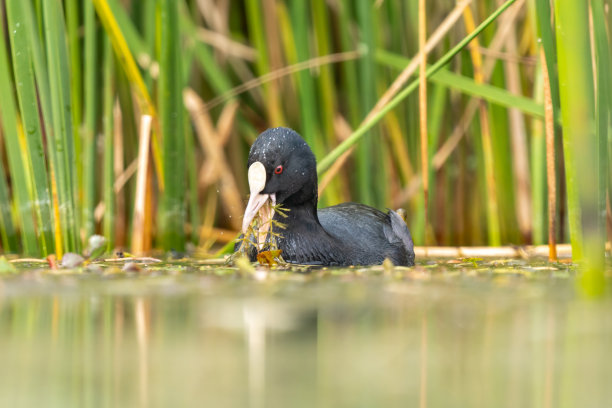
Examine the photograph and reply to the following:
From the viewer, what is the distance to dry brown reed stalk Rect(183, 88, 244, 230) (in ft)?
15.9

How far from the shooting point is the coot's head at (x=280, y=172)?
3.38m

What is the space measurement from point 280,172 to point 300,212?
208mm

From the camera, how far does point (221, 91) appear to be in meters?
4.59

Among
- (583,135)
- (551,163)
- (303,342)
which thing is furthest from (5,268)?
(551,163)

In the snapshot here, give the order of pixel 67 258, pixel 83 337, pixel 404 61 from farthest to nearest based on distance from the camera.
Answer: pixel 404 61 < pixel 67 258 < pixel 83 337

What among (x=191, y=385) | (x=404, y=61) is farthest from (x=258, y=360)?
(x=404, y=61)

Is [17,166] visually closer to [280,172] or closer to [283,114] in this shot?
[280,172]

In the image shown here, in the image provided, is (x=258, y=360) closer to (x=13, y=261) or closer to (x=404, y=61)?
(x=13, y=261)

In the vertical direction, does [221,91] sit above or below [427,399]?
above

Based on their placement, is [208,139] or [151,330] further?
[208,139]

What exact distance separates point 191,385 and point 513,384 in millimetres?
570

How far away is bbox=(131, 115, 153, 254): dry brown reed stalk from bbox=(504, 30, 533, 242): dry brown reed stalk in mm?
1875

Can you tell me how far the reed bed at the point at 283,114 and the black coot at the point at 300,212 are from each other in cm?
17

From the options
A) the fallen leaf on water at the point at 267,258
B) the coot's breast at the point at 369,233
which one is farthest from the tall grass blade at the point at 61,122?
the coot's breast at the point at 369,233
